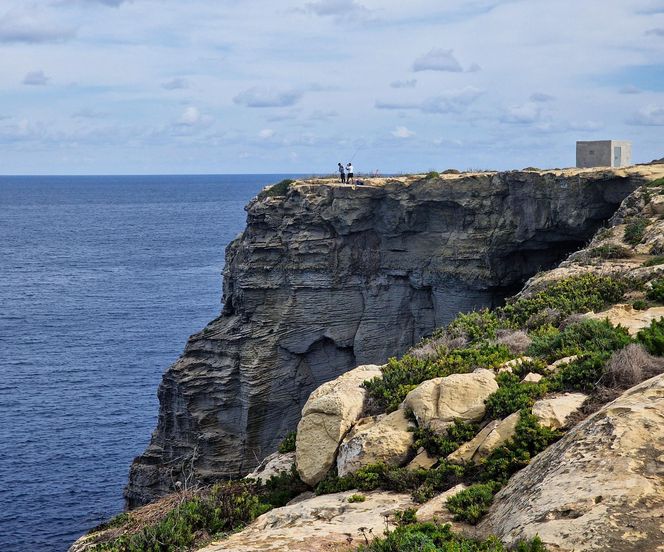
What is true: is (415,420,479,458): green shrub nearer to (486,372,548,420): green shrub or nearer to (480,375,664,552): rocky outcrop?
(486,372,548,420): green shrub

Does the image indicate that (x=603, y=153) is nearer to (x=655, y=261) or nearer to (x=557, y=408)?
(x=655, y=261)

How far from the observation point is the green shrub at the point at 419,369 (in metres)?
18.9

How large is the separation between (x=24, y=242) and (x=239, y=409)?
365 feet

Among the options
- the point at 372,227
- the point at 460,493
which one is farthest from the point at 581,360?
the point at 372,227

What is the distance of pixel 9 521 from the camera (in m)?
45.8

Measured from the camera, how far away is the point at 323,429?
18.2m

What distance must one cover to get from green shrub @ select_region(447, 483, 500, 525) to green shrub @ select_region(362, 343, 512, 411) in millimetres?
4171

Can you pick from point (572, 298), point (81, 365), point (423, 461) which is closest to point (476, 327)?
point (572, 298)

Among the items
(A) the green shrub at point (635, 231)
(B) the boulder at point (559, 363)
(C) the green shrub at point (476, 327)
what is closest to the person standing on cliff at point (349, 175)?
(A) the green shrub at point (635, 231)

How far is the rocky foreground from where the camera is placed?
1220cm

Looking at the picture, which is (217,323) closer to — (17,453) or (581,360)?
(17,453)

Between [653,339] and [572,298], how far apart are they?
654 centimetres

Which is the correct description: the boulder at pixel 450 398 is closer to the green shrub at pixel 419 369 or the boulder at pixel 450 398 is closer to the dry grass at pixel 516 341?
the green shrub at pixel 419 369

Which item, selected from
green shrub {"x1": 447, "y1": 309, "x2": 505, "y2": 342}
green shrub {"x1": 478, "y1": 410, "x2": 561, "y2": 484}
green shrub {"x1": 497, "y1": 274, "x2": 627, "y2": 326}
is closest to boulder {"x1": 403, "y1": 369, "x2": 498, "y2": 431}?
green shrub {"x1": 478, "y1": 410, "x2": 561, "y2": 484}
